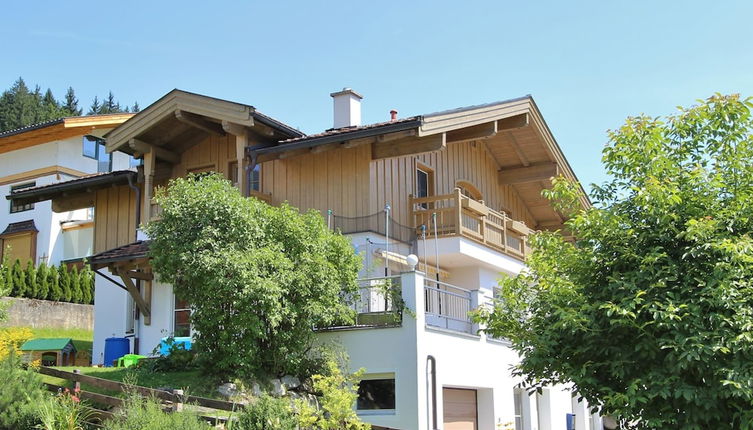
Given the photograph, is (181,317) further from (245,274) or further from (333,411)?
(333,411)

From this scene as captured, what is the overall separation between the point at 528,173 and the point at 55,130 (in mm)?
21074

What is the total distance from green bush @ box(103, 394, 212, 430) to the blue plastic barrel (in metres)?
9.28

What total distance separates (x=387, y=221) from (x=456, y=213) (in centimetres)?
174

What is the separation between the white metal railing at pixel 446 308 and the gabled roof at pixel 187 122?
206 inches

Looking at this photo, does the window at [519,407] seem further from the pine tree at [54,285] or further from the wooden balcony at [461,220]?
the pine tree at [54,285]

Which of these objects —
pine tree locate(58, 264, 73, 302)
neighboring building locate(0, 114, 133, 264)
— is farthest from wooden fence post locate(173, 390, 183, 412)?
neighboring building locate(0, 114, 133, 264)

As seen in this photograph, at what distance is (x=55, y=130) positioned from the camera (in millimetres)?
36062

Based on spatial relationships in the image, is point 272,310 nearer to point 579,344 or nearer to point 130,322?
point 579,344

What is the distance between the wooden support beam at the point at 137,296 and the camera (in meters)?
19.8

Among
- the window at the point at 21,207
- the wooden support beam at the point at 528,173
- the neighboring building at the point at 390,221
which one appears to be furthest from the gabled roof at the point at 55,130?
the wooden support beam at the point at 528,173

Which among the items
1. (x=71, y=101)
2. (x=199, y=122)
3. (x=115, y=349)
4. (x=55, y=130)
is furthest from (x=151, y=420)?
(x=71, y=101)

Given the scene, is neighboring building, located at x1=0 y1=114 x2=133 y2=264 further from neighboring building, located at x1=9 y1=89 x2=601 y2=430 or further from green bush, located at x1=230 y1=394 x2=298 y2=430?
green bush, located at x1=230 y1=394 x2=298 y2=430

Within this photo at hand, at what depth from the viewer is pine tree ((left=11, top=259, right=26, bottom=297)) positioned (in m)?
28.6

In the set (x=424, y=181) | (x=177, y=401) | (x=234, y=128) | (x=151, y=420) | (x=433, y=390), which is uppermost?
(x=234, y=128)
